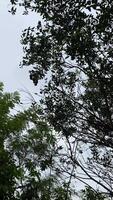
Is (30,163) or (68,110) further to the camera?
(30,163)

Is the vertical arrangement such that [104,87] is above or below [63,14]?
above

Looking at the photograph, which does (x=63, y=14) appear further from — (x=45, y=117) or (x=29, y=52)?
(x=45, y=117)

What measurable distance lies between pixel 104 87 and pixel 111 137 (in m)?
1.44

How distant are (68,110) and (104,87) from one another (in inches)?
44.5

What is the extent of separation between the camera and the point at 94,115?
38.4ft

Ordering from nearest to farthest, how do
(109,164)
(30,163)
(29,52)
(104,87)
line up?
(29,52) < (104,87) < (109,164) < (30,163)

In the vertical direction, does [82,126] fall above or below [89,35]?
above

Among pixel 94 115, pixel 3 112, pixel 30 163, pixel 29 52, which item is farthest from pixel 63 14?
pixel 30 163

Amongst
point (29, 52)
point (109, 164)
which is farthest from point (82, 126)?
point (29, 52)

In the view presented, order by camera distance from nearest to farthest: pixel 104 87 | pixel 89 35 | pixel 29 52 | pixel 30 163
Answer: pixel 89 35 < pixel 29 52 < pixel 104 87 < pixel 30 163

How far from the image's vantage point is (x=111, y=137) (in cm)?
1138

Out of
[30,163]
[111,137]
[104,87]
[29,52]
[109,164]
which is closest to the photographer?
[29,52]

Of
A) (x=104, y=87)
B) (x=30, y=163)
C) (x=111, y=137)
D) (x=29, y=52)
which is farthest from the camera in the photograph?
(x=30, y=163)

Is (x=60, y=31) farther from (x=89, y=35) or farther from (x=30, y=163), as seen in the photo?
(x=30, y=163)
